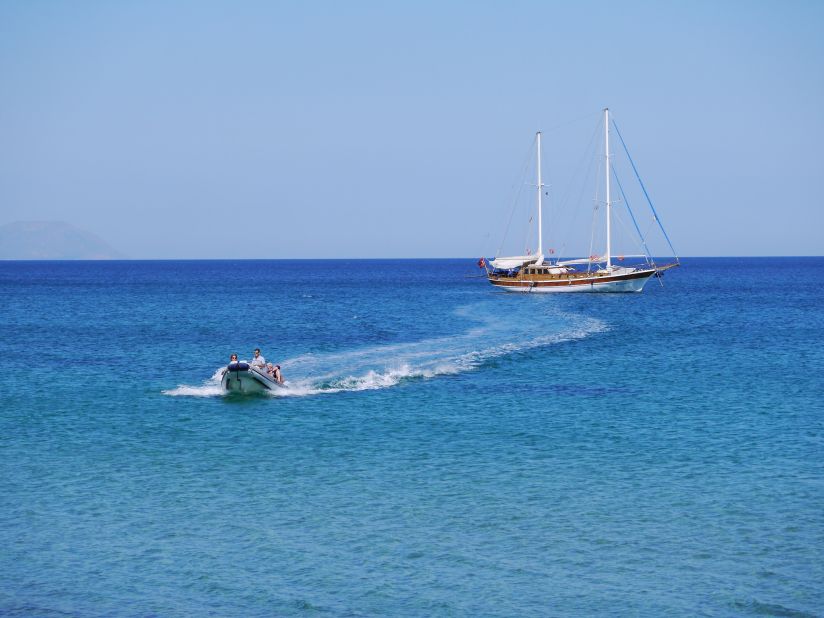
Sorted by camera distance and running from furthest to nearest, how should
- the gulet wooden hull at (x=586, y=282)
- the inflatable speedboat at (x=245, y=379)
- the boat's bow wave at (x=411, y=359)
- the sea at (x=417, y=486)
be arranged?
1. the gulet wooden hull at (x=586, y=282)
2. the boat's bow wave at (x=411, y=359)
3. the inflatable speedboat at (x=245, y=379)
4. the sea at (x=417, y=486)

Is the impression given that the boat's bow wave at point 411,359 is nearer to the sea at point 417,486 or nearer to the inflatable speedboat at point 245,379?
the sea at point 417,486

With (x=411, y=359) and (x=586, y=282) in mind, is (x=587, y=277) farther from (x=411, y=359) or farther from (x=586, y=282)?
→ (x=411, y=359)

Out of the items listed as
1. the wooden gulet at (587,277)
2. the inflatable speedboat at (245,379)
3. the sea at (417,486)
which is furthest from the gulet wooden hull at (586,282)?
the inflatable speedboat at (245,379)

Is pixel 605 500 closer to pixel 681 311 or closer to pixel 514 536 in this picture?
pixel 514 536

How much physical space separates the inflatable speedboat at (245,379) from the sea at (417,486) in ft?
1.71

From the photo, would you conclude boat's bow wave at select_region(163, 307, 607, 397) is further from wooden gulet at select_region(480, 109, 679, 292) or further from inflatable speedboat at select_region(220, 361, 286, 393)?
wooden gulet at select_region(480, 109, 679, 292)

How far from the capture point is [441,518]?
24.4 m

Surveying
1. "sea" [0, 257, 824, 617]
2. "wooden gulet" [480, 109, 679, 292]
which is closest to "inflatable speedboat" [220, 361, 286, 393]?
"sea" [0, 257, 824, 617]

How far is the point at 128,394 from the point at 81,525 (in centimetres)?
2084

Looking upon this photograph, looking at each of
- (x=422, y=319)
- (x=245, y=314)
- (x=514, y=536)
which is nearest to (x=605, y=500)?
(x=514, y=536)

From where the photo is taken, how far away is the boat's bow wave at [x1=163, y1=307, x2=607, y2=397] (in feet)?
153

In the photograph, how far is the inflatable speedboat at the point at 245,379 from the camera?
A: 4266 cm

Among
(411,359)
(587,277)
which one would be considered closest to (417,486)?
(411,359)

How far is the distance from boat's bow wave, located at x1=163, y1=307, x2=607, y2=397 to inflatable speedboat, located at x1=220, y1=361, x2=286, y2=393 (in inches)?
20.6
